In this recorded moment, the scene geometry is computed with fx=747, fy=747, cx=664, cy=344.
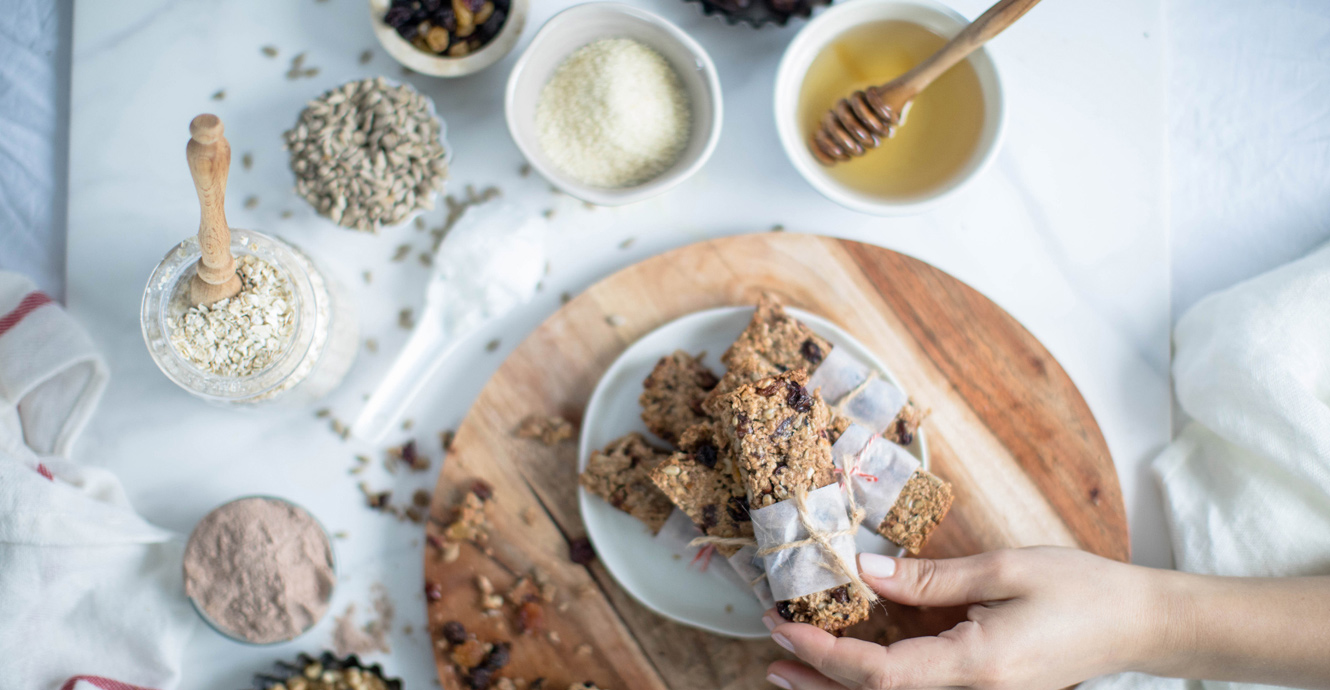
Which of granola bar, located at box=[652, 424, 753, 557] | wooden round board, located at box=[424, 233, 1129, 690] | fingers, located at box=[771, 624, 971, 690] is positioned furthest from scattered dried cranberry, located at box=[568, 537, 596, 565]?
fingers, located at box=[771, 624, 971, 690]

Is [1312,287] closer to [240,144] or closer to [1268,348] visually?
[1268,348]

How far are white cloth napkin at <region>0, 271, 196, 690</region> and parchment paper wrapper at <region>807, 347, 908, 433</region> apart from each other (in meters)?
1.66

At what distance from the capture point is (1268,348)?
1.81 m

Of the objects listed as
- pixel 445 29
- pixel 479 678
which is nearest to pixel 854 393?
pixel 479 678

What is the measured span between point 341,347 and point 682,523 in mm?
946

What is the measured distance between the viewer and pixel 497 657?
5.92 ft

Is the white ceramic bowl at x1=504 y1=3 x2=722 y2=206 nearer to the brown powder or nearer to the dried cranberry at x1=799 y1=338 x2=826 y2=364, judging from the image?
the dried cranberry at x1=799 y1=338 x2=826 y2=364

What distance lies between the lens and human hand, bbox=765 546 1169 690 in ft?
4.84

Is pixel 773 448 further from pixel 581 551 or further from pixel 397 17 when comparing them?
pixel 397 17

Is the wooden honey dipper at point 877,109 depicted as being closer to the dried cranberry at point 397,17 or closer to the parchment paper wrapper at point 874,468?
the parchment paper wrapper at point 874,468

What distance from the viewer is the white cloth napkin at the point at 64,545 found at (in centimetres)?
175

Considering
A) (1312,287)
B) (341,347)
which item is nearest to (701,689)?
(341,347)

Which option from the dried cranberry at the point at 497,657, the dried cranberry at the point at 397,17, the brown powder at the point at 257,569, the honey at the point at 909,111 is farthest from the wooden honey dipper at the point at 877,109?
the brown powder at the point at 257,569

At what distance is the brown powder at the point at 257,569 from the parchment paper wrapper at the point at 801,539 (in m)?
1.10
